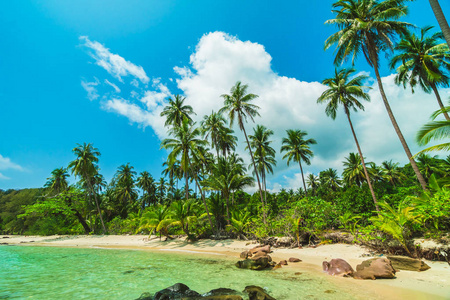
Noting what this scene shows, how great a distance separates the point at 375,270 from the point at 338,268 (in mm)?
1236

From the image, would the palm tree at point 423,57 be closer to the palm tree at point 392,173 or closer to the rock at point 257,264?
the rock at point 257,264

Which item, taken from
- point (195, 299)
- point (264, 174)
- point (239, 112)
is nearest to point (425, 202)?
point (195, 299)

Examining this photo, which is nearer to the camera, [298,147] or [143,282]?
[143,282]

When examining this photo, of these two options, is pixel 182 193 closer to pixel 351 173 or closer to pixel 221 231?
pixel 221 231

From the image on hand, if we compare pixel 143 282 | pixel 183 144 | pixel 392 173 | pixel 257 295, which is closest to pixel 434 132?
pixel 257 295

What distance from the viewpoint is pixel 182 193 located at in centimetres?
4338

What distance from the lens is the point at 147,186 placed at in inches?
1845

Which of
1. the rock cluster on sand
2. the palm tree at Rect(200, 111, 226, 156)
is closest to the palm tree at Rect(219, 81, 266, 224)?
the palm tree at Rect(200, 111, 226, 156)

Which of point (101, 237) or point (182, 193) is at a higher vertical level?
point (182, 193)

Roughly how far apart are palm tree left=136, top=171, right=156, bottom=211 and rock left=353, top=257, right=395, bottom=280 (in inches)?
1792

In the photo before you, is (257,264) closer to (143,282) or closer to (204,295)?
(204,295)

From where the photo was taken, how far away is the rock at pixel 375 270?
653cm

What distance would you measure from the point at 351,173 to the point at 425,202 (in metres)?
33.8

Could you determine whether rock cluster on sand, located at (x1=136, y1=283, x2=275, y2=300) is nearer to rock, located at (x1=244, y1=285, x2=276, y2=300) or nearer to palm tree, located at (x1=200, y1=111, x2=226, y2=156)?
rock, located at (x1=244, y1=285, x2=276, y2=300)
